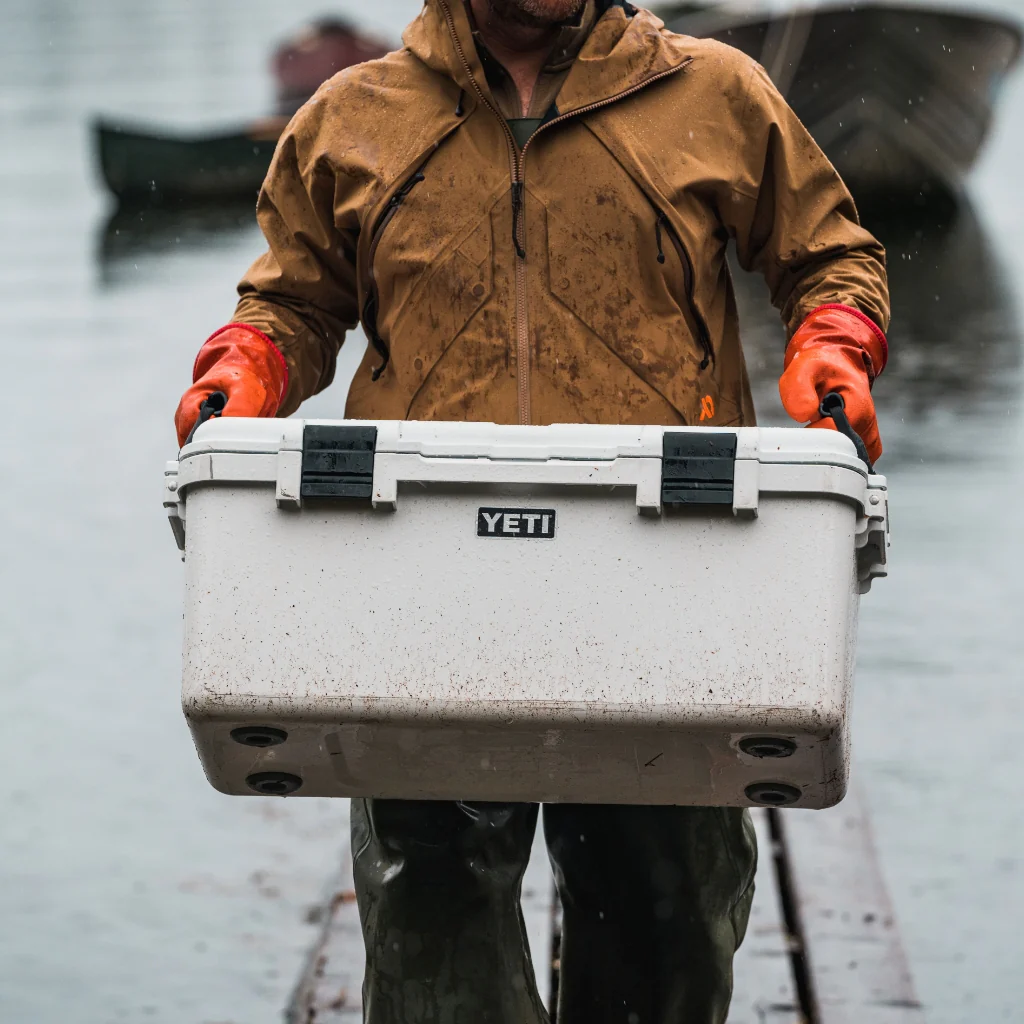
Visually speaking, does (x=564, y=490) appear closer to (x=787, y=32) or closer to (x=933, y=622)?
(x=933, y=622)

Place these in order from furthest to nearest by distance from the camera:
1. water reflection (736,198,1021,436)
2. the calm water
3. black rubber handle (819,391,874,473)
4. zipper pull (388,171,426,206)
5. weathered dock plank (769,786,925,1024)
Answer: water reflection (736,198,1021,436) < the calm water < weathered dock plank (769,786,925,1024) < zipper pull (388,171,426,206) < black rubber handle (819,391,874,473)

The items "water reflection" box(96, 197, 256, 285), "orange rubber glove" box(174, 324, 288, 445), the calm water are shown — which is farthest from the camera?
"water reflection" box(96, 197, 256, 285)

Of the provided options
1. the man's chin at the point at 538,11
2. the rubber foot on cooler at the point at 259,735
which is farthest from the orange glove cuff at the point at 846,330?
the rubber foot on cooler at the point at 259,735

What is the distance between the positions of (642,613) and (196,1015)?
196cm

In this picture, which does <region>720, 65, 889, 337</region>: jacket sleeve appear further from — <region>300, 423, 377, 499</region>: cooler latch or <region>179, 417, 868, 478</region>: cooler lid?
<region>300, 423, 377, 499</region>: cooler latch

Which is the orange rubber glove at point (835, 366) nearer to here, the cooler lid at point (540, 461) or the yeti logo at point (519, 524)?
the cooler lid at point (540, 461)

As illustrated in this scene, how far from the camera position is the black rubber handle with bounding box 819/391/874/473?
7.92 ft

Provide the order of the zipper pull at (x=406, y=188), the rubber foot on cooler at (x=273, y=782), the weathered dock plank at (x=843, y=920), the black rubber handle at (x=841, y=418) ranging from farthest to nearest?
1. the weathered dock plank at (x=843, y=920)
2. the zipper pull at (x=406, y=188)
3. the rubber foot on cooler at (x=273, y=782)
4. the black rubber handle at (x=841, y=418)

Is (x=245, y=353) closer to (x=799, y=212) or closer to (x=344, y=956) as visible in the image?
(x=799, y=212)

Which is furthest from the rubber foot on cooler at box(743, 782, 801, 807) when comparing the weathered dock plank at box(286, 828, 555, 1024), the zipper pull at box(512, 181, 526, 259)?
the weathered dock plank at box(286, 828, 555, 1024)

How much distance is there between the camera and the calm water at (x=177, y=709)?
4.16 metres

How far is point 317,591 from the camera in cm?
234

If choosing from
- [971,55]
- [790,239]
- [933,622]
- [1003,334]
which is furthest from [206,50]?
[790,239]

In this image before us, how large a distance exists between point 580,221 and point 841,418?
1.63ft
